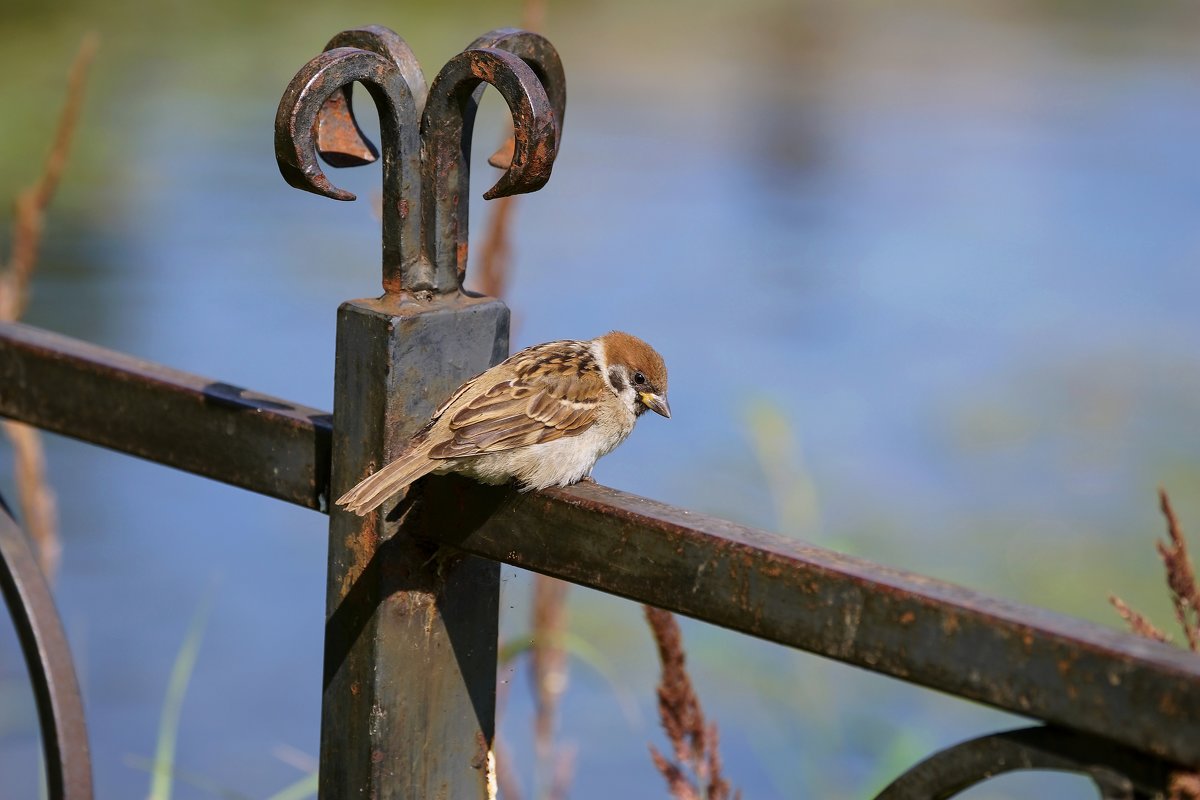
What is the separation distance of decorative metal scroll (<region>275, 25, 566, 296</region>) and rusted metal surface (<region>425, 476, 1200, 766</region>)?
0.26 meters

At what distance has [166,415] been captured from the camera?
6.28 feet

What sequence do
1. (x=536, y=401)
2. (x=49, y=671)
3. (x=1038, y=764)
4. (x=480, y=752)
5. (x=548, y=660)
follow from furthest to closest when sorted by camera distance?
(x=548, y=660) < (x=536, y=401) < (x=49, y=671) < (x=480, y=752) < (x=1038, y=764)

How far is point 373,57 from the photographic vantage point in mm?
1630

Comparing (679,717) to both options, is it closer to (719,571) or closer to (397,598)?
(397,598)

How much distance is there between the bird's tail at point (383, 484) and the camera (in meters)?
1.62

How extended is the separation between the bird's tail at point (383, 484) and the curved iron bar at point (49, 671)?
0.62 meters

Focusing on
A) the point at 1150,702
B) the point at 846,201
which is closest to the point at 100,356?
the point at 1150,702

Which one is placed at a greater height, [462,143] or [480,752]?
[462,143]

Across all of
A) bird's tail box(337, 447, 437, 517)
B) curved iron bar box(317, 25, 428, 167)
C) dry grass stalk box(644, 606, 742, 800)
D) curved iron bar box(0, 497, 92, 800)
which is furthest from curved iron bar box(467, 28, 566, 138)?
curved iron bar box(0, 497, 92, 800)

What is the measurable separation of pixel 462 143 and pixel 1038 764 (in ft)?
2.84

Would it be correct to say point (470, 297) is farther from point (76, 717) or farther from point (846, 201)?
point (846, 201)

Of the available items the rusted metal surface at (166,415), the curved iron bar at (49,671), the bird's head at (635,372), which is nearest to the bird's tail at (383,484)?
the rusted metal surface at (166,415)

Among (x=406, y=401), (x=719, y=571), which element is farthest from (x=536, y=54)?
(x=719, y=571)

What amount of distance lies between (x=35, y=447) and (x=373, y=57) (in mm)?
1554
